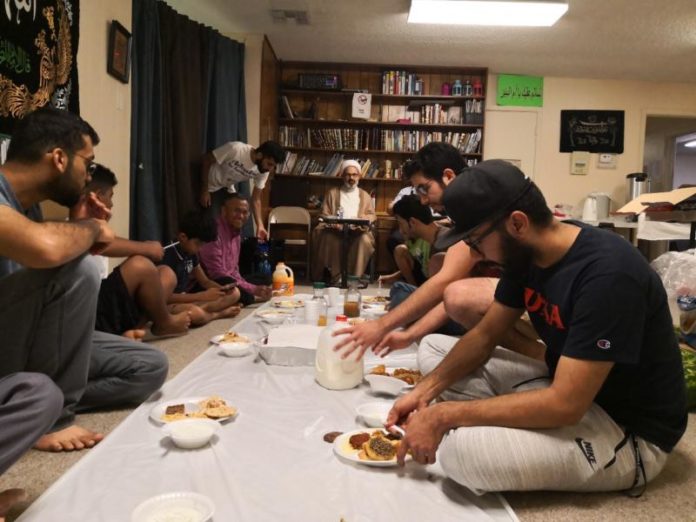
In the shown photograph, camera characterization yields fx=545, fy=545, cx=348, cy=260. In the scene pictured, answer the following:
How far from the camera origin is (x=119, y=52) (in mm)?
2975

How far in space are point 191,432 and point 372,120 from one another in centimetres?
514

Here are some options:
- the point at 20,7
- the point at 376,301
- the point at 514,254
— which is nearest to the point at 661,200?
the point at 376,301

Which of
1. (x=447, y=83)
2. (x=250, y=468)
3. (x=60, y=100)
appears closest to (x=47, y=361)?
(x=250, y=468)

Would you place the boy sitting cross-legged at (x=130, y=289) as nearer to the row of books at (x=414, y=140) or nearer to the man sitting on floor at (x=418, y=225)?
the man sitting on floor at (x=418, y=225)

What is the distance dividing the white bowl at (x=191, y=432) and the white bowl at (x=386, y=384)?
56 cm

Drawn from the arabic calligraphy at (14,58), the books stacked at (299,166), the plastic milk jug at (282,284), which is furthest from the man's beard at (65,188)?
the books stacked at (299,166)

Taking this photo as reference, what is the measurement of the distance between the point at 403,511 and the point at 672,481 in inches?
29.8

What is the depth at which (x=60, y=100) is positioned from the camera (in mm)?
2365

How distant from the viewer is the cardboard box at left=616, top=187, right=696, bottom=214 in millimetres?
3184

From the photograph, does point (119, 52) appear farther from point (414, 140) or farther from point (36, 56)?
point (414, 140)

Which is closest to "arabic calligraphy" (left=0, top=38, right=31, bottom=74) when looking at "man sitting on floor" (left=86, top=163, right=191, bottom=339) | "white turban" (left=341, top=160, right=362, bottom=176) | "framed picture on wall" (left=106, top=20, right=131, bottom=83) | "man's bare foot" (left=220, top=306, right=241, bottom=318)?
"man sitting on floor" (left=86, top=163, right=191, bottom=339)

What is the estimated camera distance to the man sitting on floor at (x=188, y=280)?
2936mm

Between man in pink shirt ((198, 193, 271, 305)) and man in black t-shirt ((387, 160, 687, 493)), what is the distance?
247 centimetres

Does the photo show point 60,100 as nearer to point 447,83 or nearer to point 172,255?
point 172,255
